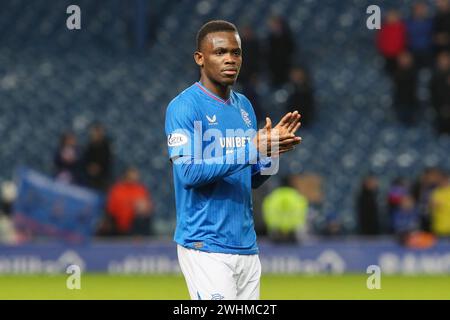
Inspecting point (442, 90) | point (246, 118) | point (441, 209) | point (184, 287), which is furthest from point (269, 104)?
point (246, 118)

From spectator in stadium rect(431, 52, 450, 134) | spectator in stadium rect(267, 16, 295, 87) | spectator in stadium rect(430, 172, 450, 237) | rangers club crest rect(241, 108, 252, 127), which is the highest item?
spectator in stadium rect(267, 16, 295, 87)

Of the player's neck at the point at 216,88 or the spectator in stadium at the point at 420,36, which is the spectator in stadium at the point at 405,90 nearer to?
the spectator in stadium at the point at 420,36

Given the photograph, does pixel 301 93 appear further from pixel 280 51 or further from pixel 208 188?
pixel 208 188

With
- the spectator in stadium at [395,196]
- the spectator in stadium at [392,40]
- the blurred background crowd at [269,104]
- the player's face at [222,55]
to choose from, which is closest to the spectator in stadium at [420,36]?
the blurred background crowd at [269,104]

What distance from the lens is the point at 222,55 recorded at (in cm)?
547

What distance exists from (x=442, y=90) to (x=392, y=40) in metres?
1.49

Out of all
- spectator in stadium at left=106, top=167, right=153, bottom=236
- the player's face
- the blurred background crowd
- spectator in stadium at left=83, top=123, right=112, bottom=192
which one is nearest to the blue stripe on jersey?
the player's face

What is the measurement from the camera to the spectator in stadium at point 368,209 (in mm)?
16344

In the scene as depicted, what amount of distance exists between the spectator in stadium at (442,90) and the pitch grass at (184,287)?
414 cm

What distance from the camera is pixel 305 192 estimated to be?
57.5ft

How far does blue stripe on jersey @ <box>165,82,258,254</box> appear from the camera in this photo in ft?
17.7

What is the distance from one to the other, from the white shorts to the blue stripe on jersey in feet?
0.13

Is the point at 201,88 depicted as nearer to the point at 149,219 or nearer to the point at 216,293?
the point at 216,293

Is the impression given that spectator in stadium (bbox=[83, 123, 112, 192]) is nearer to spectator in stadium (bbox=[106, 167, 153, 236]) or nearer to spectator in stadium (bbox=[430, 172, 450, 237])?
spectator in stadium (bbox=[106, 167, 153, 236])
